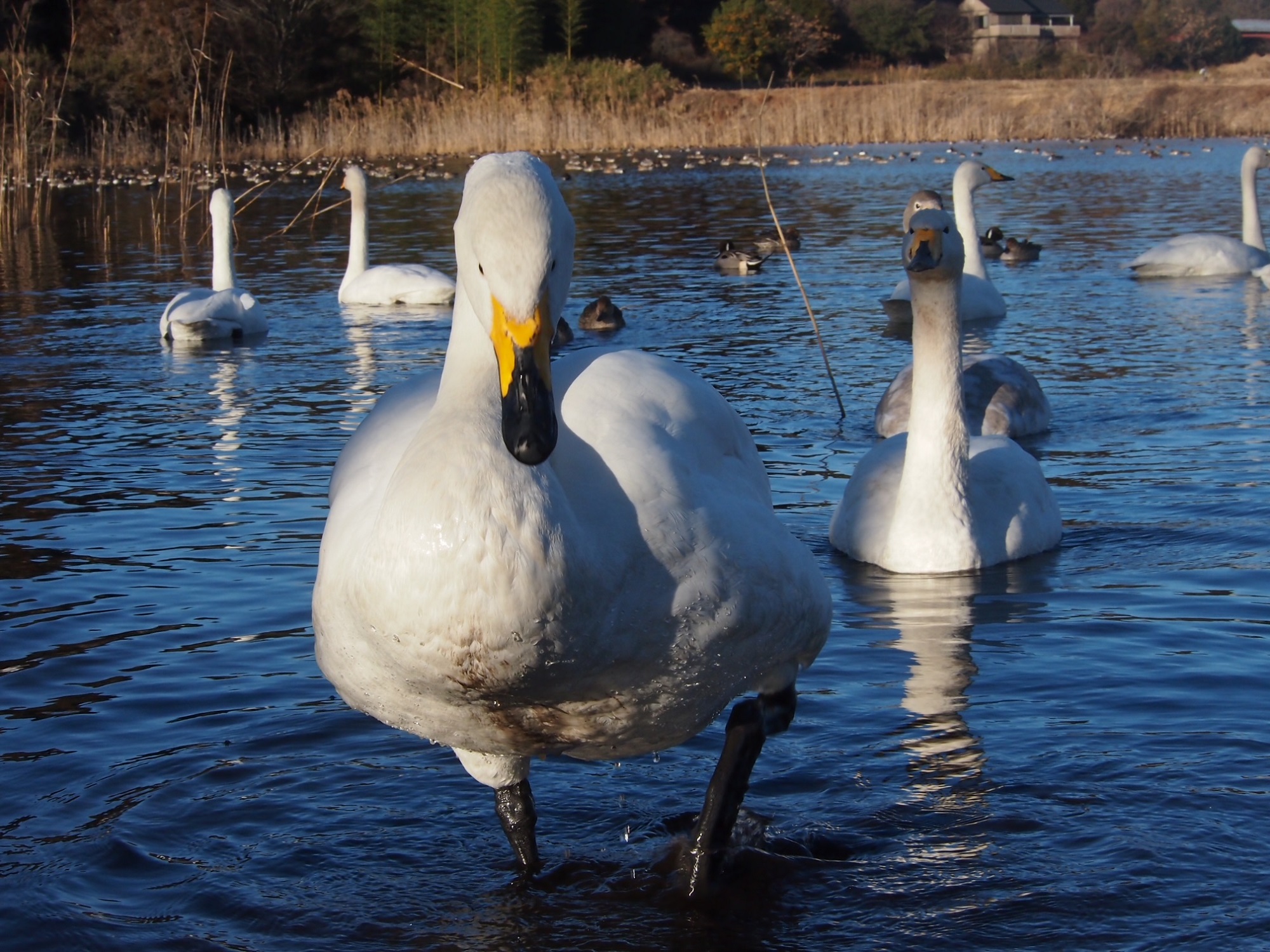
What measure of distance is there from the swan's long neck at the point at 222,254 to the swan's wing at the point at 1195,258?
8.94m

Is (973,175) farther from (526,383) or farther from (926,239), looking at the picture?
(526,383)

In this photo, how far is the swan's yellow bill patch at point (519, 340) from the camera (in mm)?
2701

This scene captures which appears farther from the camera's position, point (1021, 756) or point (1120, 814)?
point (1021, 756)

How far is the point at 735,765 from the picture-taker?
12.8 feet

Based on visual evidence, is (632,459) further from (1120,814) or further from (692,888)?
(1120,814)

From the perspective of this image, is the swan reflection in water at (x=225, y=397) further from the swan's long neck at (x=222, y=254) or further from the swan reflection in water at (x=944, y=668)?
the swan reflection in water at (x=944, y=668)

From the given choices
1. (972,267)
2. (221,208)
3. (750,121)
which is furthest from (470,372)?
(750,121)

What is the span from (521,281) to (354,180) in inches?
647

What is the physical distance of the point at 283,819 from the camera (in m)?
4.51

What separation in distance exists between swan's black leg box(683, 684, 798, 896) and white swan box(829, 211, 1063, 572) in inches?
102

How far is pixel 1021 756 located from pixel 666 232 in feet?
60.7

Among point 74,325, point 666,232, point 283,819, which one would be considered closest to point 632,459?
point 283,819

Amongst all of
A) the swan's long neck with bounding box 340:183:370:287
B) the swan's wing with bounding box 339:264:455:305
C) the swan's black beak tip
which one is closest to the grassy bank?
the swan's long neck with bounding box 340:183:370:287

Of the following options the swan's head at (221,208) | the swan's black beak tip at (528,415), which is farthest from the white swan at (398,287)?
the swan's black beak tip at (528,415)
